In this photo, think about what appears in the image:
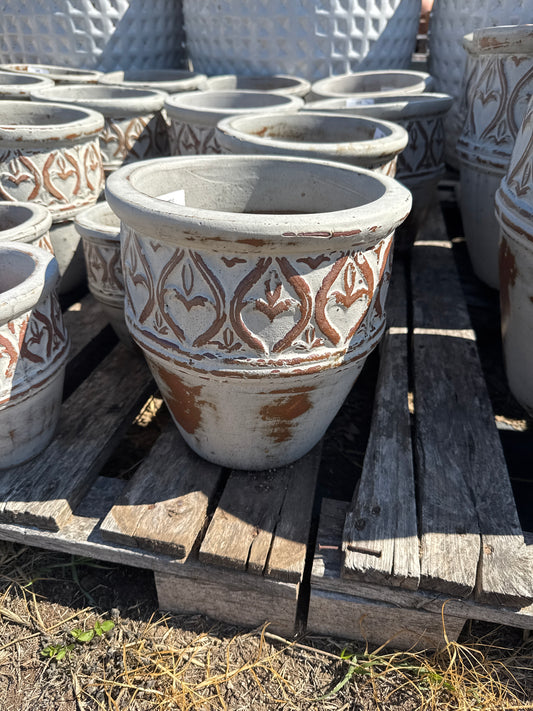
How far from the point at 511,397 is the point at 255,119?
1.28m

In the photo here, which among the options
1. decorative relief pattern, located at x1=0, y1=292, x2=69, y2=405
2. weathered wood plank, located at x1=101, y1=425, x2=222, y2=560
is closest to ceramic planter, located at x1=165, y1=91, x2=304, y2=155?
decorative relief pattern, located at x1=0, y1=292, x2=69, y2=405

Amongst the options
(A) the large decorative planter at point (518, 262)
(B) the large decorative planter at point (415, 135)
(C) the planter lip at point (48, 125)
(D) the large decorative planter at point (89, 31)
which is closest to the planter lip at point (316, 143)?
(B) the large decorative planter at point (415, 135)

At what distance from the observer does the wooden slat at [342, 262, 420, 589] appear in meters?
1.14

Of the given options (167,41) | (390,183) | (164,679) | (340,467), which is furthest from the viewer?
(167,41)

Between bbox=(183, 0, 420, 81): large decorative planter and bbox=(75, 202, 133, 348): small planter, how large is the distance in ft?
5.58

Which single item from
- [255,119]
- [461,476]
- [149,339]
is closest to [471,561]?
[461,476]

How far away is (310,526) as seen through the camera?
133 centimetres

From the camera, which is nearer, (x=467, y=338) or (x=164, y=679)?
(x=164, y=679)

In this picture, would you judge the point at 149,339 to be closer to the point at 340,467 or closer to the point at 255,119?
the point at 340,467

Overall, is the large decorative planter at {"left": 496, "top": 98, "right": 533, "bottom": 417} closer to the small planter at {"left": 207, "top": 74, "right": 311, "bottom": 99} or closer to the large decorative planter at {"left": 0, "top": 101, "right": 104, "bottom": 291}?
the large decorative planter at {"left": 0, "top": 101, "right": 104, "bottom": 291}

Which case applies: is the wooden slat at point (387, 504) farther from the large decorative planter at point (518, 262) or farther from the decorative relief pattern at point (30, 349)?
the decorative relief pattern at point (30, 349)

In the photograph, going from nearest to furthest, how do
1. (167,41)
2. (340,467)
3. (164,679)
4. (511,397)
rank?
(164,679), (340,467), (511,397), (167,41)

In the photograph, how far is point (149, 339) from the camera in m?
1.24

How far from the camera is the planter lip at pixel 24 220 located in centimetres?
149
